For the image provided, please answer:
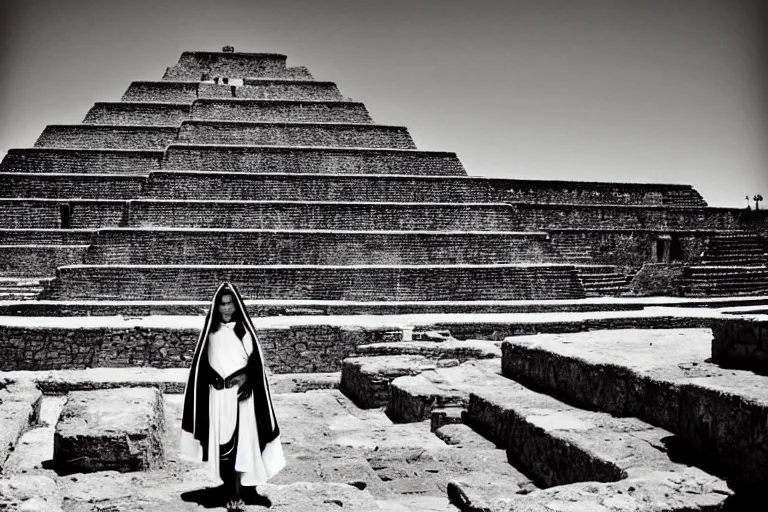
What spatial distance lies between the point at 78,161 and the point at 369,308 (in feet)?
38.7

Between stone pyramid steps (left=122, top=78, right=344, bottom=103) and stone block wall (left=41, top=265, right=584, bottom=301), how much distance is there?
11065 millimetres

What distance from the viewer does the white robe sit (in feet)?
17.4

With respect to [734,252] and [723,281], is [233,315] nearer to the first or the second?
[723,281]

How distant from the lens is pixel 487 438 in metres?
7.80

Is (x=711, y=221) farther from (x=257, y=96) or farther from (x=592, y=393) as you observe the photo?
(x=592, y=393)

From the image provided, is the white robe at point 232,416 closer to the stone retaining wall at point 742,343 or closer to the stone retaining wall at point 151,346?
the stone retaining wall at point 742,343

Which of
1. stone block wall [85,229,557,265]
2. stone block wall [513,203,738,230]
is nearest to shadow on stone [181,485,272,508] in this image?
stone block wall [85,229,557,265]

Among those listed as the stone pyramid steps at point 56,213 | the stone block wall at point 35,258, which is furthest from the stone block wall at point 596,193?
the stone block wall at point 35,258

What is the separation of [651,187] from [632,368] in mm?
24288

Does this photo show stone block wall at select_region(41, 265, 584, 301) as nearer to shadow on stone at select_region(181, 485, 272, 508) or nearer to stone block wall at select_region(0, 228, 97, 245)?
stone block wall at select_region(0, 228, 97, 245)

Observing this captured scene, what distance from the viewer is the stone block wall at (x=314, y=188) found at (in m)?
20.8

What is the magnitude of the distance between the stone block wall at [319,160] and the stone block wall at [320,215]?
227 cm

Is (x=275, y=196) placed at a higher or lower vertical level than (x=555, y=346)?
higher

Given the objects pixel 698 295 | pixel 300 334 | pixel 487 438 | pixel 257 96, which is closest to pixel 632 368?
pixel 487 438
